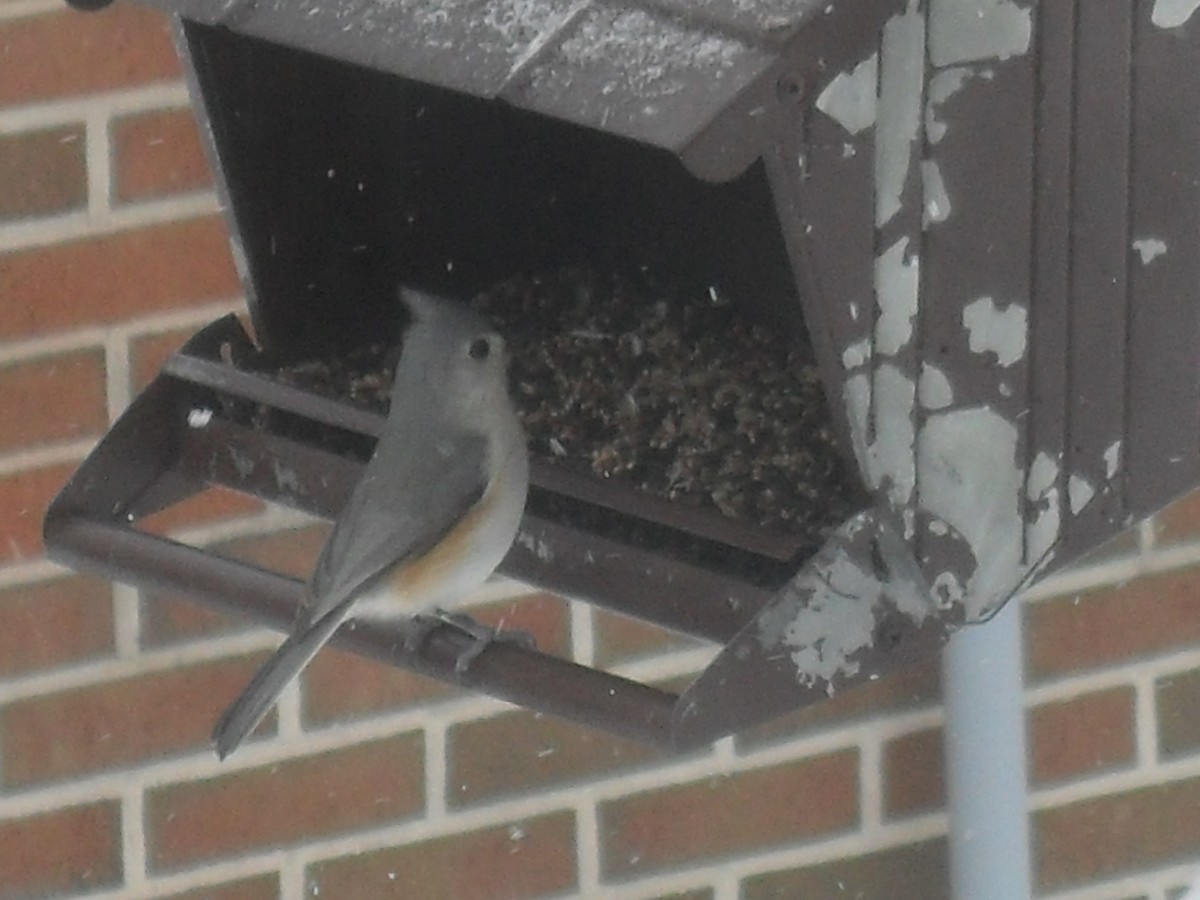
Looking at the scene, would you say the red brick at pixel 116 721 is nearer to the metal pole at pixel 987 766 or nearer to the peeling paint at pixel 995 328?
the metal pole at pixel 987 766

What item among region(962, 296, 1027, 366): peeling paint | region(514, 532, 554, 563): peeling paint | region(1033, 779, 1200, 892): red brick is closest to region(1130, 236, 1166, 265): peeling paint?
region(962, 296, 1027, 366): peeling paint

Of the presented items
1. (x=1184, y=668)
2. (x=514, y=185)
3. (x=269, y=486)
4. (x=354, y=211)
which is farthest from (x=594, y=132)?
(x=1184, y=668)

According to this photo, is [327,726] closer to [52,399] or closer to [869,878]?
[52,399]

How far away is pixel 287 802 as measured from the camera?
251cm

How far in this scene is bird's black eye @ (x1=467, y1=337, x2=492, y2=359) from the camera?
6.48 feet

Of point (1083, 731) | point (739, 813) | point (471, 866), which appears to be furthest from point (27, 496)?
point (1083, 731)

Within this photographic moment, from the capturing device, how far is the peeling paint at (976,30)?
5.03 ft

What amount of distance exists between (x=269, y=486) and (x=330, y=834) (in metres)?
0.71

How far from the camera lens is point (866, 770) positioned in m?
2.62

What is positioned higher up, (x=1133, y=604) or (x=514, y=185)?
(x=514, y=185)

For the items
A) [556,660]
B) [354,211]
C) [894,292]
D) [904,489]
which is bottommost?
[556,660]

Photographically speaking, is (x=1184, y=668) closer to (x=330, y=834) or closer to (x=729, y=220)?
(x=729, y=220)

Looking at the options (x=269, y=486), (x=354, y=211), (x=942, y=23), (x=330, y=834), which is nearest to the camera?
(x=942, y=23)

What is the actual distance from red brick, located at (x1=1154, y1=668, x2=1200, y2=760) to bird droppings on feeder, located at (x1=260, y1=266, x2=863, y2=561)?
824 mm
